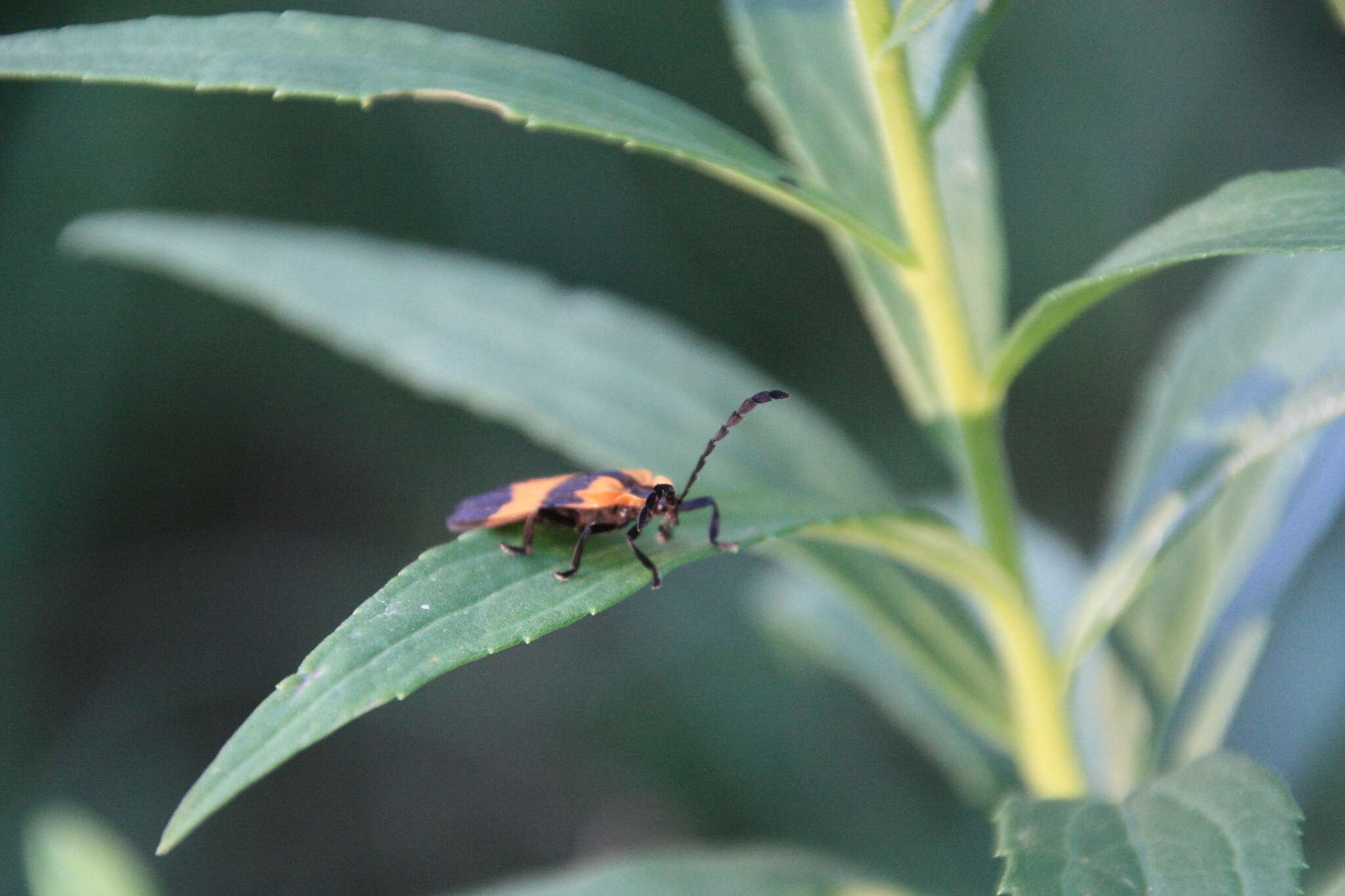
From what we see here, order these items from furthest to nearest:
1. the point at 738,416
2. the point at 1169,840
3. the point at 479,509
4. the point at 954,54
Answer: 1. the point at 479,509
2. the point at 738,416
3. the point at 954,54
4. the point at 1169,840

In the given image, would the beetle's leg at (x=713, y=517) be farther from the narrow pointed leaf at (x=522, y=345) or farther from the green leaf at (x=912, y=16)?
the green leaf at (x=912, y=16)

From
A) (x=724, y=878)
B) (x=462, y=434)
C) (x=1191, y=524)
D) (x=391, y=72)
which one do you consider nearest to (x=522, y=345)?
(x=391, y=72)

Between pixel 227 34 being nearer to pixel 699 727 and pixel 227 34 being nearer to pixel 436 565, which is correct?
pixel 436 565

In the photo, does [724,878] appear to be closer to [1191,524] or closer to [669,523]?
[669,523]

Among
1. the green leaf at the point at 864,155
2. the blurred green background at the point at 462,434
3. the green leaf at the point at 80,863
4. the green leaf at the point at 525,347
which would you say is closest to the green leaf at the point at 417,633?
the green leaf at the point at 864,155

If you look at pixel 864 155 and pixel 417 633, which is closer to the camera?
pixel 417 633

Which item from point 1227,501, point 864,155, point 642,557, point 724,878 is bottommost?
point 724,878

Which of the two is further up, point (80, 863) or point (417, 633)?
point (417, 633)

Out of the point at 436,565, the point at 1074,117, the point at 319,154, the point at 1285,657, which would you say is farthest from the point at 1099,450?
the point at 436,565
